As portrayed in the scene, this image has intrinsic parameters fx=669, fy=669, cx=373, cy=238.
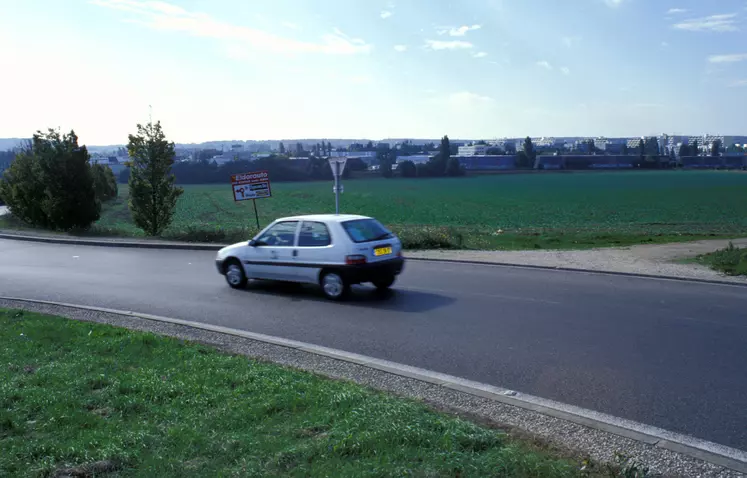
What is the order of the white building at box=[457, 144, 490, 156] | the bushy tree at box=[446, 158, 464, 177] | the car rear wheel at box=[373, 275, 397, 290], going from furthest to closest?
the white building at box=[457, 144, 490, 156] < the bushy tree at box=[446, 158, 464, 177] < the car rear wheel at box=[373, 275, 397, 290]

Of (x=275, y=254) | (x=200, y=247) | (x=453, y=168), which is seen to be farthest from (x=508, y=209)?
(x=453, y=168)

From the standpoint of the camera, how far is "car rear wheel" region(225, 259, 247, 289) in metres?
13.2

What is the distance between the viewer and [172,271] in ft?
52.7

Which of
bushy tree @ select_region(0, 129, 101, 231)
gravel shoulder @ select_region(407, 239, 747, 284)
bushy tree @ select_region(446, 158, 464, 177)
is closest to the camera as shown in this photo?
gravel shoulder @ select_region(407, 239, 747, 284)

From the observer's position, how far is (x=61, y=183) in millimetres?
28078

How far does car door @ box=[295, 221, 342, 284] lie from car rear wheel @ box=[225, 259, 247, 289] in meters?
1.48

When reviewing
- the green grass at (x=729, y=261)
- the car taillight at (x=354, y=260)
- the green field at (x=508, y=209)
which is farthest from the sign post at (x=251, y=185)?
the green grass at (x=729, y=261)

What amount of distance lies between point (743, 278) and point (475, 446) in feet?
35.7

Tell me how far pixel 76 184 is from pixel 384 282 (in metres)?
20.6

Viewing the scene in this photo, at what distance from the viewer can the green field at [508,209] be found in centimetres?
2683

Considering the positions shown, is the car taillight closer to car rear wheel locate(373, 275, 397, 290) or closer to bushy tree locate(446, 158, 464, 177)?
car rear wheel locate(373, 275, 397, 290)

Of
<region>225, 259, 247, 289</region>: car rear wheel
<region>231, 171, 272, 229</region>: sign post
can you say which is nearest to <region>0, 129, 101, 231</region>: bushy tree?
<region>231, 171, 272, 229</region>: sign post

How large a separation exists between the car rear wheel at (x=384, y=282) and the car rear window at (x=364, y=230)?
741 mm

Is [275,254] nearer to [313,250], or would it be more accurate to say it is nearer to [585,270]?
[313,250]
